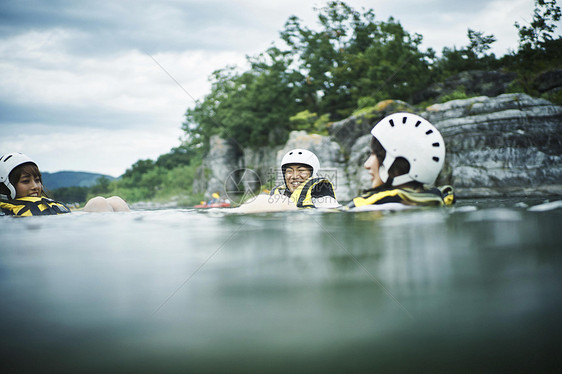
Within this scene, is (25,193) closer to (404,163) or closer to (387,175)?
(387,175)

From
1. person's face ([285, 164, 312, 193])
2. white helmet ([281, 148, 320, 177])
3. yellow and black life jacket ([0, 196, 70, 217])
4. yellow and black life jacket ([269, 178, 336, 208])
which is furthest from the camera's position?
person's face ([285, 164, 312, 193])

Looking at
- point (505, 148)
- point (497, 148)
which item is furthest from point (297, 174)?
point (505, 148)

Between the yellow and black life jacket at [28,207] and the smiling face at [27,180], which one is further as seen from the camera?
the smiling face at [27,180]

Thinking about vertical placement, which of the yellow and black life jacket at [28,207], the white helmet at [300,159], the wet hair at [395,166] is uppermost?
the white helmet at [300,159]

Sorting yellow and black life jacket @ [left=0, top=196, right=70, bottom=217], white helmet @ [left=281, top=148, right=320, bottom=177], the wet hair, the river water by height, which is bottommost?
the river water

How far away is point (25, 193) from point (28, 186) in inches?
5.0

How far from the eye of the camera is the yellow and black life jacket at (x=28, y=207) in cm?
627

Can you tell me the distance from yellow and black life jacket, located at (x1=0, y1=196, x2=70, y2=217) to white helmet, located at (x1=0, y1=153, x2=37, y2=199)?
1.11ft

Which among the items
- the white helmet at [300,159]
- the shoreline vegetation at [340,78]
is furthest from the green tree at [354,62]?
the white helmet at [300,159]

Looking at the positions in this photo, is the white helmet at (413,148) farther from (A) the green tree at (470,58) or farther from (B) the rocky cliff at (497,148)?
(A) the green tree at (470,58)

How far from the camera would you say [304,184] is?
7324 millimetres

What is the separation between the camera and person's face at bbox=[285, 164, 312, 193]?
8625 mm

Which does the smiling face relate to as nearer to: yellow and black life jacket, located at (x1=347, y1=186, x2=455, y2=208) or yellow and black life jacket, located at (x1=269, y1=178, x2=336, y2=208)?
yellow and black life jacket, located at (x1=269, y1=178, x2=336, y2=208)

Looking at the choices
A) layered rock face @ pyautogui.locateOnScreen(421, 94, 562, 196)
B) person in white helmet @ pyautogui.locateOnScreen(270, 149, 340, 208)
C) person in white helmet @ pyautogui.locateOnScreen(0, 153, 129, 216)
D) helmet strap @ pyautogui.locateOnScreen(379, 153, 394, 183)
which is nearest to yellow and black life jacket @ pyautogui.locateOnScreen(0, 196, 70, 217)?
person in white helmet @ pyautogui.locateOnScreen(0, 153, 129, 216)
